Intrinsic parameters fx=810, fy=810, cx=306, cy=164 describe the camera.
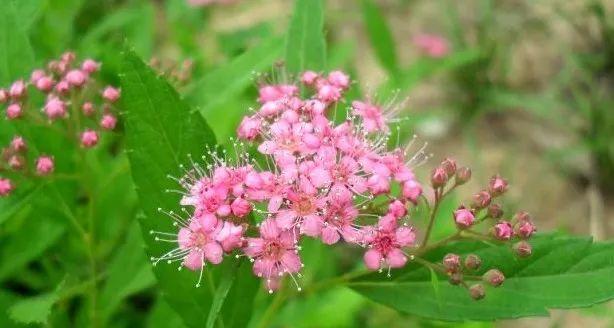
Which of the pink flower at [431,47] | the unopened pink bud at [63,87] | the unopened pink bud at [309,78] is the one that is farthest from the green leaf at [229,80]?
the pink flower at [431,47]

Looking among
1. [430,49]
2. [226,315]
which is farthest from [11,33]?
[430,49]

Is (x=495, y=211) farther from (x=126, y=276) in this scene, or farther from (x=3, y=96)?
(x=3, y=96)

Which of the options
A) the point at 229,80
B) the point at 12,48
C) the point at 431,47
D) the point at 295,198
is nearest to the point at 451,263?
the point at 295,198

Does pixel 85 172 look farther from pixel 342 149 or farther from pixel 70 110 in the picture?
pixel 342 149

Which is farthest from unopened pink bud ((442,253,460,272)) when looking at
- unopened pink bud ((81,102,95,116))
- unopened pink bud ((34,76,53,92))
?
unopened pink bud ((34,76,53,92))

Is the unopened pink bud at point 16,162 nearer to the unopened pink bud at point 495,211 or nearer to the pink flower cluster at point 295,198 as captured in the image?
the pink flower cluster at point 295,198
